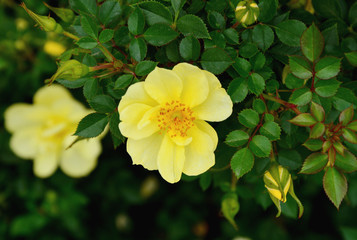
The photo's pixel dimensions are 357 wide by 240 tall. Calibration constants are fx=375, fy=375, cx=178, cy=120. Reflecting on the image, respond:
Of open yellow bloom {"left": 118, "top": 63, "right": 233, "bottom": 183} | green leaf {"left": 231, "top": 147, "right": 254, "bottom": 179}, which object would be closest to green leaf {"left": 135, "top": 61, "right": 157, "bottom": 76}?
open yellow bloom {"left": 118, "top": 63, "right": 233, "bottom": 183}

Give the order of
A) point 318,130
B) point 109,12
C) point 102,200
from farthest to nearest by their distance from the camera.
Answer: point 102,200, point 109,12, point 318,130

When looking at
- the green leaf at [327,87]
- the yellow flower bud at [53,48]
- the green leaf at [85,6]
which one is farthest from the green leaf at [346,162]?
the yellow flower bud at [53,48]

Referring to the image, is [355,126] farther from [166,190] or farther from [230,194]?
[166,190]

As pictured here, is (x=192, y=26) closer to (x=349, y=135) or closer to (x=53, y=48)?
(x=349, y=135)

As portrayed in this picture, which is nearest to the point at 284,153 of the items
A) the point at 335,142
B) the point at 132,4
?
the point at 335,142

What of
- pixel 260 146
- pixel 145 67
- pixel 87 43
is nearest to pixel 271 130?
pixel 260 146

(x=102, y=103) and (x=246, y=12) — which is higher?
(x=246, y=12)
